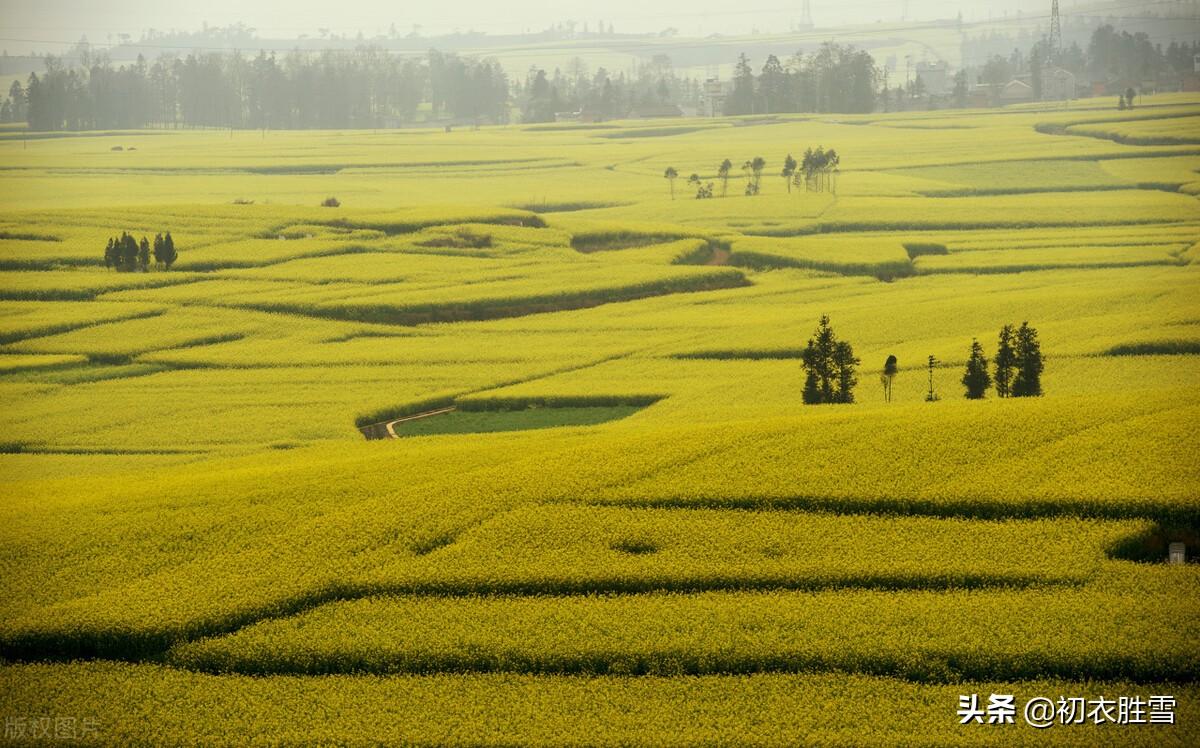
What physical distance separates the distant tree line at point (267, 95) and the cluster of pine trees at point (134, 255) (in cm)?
8780

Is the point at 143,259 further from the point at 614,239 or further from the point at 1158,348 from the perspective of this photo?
the point at 1158,348

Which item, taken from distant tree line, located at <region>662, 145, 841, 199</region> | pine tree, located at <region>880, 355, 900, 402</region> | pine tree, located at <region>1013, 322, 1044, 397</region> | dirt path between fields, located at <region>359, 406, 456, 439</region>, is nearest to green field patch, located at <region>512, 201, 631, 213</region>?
distant tree line, located at <region>662, 145, 841, 199</region>

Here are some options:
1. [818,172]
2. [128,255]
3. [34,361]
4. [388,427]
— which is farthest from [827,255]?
[34,361]

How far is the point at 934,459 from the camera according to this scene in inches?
1094

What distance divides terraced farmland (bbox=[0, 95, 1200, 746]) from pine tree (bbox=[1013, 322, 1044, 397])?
1496 mm

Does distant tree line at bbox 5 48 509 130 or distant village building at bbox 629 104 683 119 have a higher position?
distant tree line at bbox 5 48 509 130

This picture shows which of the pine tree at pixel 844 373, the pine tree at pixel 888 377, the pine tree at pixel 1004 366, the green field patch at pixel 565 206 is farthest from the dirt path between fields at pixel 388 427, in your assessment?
the green field patch at pixel 565 206

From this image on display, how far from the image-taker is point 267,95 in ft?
542

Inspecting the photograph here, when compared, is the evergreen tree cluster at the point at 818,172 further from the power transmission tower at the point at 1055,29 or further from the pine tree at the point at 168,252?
the pine tree at the point at 168,252

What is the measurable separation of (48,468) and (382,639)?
1951cm

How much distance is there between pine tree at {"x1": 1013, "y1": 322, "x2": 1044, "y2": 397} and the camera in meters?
37.9

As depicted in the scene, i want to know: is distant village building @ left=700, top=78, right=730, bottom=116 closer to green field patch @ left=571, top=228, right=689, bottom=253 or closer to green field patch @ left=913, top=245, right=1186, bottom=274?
green field patch @ left=571, top=228, right=689, bottom=253

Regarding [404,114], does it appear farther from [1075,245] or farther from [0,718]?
[0,718]

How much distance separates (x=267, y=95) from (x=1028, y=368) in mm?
140764
